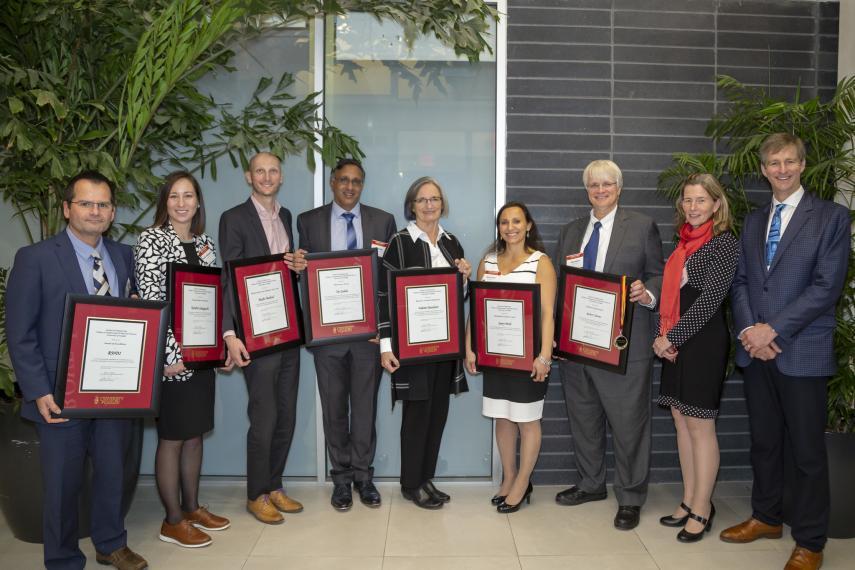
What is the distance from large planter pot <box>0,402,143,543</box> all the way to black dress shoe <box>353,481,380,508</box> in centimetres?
115

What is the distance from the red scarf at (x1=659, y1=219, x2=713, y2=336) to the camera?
129 inches

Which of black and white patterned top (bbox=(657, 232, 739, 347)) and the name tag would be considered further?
the name tag

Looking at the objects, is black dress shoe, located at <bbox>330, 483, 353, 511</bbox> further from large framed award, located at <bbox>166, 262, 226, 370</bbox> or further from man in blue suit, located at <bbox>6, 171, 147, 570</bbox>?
man in blue suit, located at <bbox>6, 171, 147, 570</bbox>

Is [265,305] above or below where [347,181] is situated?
below

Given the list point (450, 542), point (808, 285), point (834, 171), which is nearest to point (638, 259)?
point (808, 285)

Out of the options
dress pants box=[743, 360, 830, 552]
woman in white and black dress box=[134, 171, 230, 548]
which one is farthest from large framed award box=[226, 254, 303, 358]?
dress pants box=[743, 360, 830, 552]

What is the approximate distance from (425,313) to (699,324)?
1.23 metres

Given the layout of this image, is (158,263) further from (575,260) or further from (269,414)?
(575,260)

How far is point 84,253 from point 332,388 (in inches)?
55.3

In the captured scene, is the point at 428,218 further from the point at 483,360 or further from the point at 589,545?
the point at 589,545

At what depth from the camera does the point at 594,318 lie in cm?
339

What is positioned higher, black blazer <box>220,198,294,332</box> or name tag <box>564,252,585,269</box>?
black blazer <box>220,198,294,332</box>

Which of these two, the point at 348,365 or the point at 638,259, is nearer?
the point at 638,259

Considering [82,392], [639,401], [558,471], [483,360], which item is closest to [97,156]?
[82,392]
